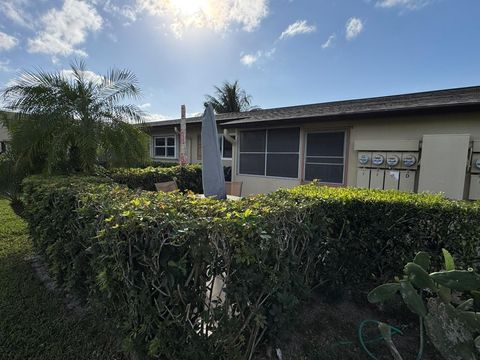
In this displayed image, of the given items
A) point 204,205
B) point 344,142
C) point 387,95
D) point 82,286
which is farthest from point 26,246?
point 387,95

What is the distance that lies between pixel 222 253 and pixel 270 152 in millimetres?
8273

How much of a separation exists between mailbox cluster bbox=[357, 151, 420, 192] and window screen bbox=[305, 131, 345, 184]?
2.44 ft

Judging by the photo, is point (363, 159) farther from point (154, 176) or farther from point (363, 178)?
point (154, 176)

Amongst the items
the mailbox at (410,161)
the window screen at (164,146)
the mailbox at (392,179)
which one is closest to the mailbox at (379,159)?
the mailbox at (392,179)

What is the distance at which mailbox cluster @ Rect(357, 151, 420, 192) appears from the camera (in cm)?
668

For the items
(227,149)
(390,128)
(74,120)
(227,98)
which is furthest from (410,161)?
(227,98)

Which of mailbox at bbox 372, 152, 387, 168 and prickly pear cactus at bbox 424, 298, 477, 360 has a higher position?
mailbox at bbox 372, 152, 387, 168

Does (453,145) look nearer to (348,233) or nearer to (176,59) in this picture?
(348,233)

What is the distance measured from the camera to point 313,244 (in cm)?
248

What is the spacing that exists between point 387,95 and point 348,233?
11.0 m

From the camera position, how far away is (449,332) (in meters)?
1.73

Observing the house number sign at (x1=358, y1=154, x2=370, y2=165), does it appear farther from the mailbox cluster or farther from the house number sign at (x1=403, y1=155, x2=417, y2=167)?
the house number sign at (x1=403, y1=155, x2=417, y2=167)

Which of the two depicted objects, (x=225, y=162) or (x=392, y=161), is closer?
(x=392, y=161)

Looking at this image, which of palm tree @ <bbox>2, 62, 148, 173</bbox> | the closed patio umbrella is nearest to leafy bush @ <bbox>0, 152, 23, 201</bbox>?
palm tree @ <bbox>2, 62, 148, 173</bbox>
